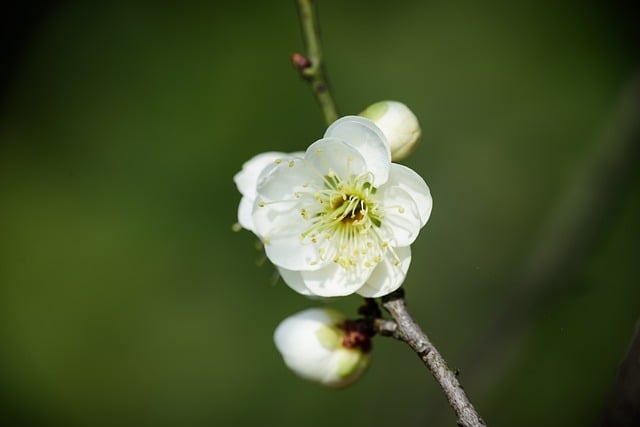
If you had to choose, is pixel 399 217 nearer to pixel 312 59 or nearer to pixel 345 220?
pixel 345 220

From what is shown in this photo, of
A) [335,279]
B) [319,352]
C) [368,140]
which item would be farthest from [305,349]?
[368,140]

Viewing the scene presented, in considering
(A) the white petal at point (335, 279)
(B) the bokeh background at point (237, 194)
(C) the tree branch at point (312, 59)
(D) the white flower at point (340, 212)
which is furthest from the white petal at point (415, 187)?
(B) the bokeh background at point (237, 194)

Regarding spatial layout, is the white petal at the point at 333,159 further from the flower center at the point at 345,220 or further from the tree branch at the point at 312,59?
the tree branch at the point at 312,59

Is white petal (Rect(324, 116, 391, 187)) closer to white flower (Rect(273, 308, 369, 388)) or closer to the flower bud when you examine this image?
the flower bud

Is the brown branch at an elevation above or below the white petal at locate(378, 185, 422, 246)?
below

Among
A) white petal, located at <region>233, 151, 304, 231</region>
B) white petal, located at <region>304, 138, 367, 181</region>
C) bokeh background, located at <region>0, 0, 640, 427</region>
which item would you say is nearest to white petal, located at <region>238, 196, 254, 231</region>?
white petal, located at <region>233, 151, 304, 231</region>
